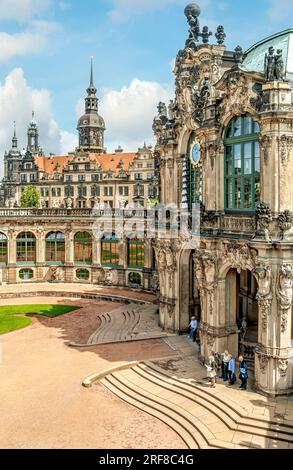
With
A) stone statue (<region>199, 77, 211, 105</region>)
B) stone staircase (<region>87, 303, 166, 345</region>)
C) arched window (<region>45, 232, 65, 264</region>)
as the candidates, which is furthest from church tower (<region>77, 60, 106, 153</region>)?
stone statue (<region>199, 77, 211, 105</region>)

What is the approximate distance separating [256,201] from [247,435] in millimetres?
11212

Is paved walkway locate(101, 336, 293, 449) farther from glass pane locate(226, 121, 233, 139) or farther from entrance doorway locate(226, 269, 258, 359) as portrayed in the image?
glass pane locate(226, 121, 233, 139)

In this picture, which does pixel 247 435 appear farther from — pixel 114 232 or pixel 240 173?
pixel 114 232

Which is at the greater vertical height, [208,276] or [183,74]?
[183,74]

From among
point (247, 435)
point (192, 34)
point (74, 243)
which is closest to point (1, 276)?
point (74, 243)

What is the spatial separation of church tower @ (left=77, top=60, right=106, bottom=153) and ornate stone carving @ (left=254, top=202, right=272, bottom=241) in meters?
111

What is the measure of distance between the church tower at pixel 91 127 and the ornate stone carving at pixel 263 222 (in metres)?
111

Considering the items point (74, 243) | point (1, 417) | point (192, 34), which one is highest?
point (192, 34)

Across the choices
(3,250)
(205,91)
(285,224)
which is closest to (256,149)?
(285,224)

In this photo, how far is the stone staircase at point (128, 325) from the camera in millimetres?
31594

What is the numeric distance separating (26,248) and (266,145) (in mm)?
37087

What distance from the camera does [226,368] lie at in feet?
76.8

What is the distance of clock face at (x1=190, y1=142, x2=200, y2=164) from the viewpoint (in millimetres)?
29564

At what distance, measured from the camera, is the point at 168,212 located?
32594 millimetres
